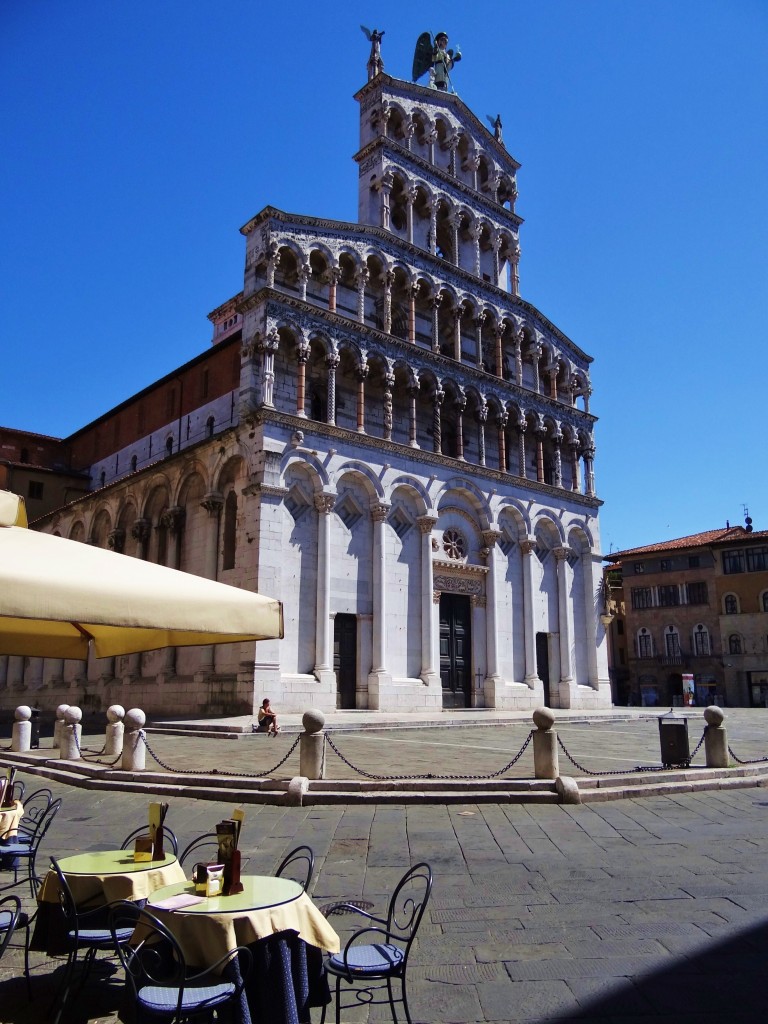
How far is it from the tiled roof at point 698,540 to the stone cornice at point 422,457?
21803 mm

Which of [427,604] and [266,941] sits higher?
[427,604]

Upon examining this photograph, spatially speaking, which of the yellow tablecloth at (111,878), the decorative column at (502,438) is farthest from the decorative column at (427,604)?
the yellow tablecloth at (111,878)

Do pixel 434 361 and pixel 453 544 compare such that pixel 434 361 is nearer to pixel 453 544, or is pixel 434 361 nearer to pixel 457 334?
pixel 457 334

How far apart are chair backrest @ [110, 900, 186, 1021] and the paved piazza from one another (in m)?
0.26

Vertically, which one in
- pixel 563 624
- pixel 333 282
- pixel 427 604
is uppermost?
pixel 333 282

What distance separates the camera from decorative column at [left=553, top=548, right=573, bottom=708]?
31.5 metres

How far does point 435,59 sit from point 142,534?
26.2 meters

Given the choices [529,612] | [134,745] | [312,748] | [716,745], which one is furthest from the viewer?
[529,612]

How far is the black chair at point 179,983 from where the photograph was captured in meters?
3.55

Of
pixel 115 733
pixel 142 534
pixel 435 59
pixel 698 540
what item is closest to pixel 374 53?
pixel 435 59

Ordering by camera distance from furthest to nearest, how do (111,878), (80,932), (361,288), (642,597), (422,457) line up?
(642,597)
(422,457)
(361,288)
(111,878)
(80,932)

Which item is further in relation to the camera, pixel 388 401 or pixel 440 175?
pixel 440 175

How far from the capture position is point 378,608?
25.7 m

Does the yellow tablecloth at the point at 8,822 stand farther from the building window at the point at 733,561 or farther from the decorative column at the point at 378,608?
the building window at the point at 733,561
